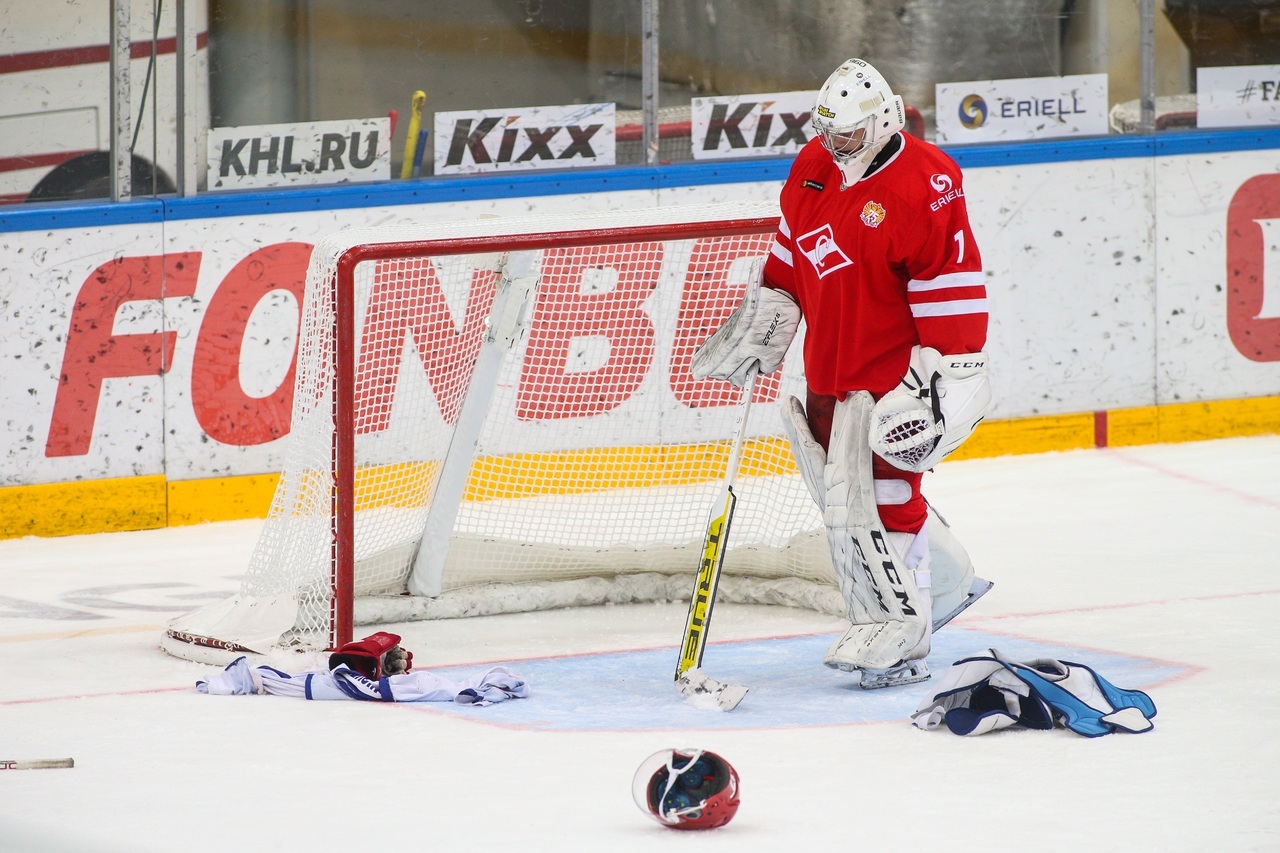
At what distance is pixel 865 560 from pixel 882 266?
0.64 meters

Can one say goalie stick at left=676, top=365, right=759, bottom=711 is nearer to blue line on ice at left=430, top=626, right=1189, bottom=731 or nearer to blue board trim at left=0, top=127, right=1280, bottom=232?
blue line on ice at left=430, top=626, right=1189, bottom=731

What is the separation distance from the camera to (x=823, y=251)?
4.01 m

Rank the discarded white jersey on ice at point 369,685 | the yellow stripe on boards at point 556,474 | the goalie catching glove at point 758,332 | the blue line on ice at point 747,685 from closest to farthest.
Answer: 1. the blue line on ice at point 747,685
2. the discarded white jersey on ice at point 369,685
3. the goalie catching glove at point 758,332
4. the yellow stripe on boards at point 556,474

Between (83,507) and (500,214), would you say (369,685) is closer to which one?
(83,507)

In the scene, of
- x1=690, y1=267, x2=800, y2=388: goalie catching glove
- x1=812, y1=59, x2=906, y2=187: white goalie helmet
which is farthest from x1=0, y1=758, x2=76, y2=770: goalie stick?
x1=812, y1=59, x2=906, y2=187: white goalie helmet

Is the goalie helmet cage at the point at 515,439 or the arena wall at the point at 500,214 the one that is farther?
the arena wall at the point at 500,214

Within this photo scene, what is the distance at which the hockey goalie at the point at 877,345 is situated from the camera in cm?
386

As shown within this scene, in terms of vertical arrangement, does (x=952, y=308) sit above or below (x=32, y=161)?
below

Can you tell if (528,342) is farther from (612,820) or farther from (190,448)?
(612,820)

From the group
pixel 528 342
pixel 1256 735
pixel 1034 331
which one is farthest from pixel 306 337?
pixel 1034 331

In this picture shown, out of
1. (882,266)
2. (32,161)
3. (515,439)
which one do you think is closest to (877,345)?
(882,266)

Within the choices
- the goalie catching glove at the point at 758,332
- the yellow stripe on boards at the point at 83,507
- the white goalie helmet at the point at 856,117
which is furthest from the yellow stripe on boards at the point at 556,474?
the white goalie helmet at the point at 856,117

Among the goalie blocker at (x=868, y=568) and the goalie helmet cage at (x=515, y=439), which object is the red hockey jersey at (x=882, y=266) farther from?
the goalie helmet cage at (x=515, y=439)

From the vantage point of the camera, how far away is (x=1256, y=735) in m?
3.53
